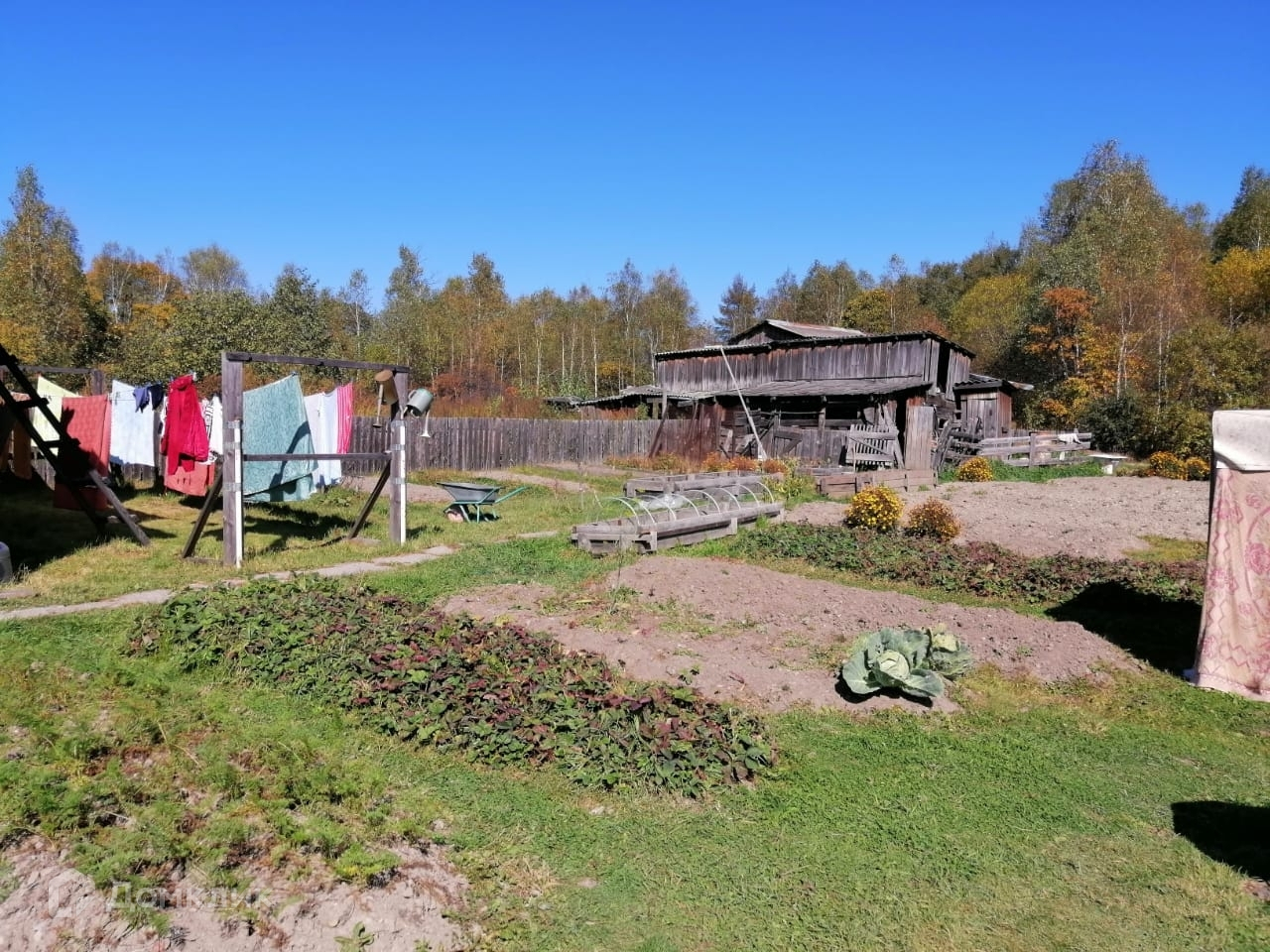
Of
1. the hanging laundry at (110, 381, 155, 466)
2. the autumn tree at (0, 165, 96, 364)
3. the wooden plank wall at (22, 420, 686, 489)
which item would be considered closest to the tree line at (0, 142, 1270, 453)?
the autumn tree at (0, 165, 96, 364)

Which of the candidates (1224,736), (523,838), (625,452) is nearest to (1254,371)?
(625,452)

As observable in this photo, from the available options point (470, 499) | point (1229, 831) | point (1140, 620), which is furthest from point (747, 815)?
point (470, 499)

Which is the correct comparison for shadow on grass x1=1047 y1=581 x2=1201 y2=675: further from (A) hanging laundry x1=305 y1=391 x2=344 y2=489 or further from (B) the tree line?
(B) the tree line

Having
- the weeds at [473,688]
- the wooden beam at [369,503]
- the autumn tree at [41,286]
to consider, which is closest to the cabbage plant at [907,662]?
the weeds at [473,688]

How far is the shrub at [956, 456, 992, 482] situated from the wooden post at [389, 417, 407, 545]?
18.4 metres

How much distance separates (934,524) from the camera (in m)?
12.9

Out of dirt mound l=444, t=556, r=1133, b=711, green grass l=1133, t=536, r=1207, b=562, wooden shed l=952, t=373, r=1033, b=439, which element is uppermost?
wooden shed l=952, t=373, r=1033, b=439

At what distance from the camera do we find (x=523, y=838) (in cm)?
405

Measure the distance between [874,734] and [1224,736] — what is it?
8.44 feet

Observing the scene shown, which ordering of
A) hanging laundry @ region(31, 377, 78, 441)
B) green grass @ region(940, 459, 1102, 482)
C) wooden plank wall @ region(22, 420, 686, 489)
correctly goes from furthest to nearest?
green grass @ region(940, 459, 1102, 482)
wooden plank wall @ region(22, 420, 686, 489)
hanging laundry @ region(31, 377, 78, 441)

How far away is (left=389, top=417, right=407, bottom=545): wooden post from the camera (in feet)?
37.4

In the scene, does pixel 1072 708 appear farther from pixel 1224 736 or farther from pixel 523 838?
pixel 523 838

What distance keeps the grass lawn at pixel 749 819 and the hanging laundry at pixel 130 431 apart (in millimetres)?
9373

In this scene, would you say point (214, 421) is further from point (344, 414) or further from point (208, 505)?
point (208, 505)
